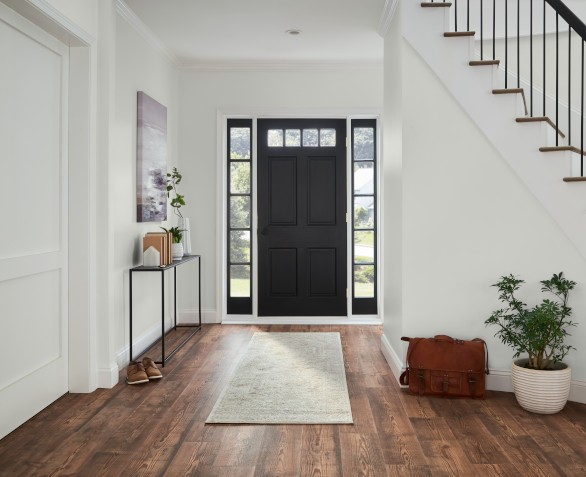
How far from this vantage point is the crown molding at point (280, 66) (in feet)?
19.3

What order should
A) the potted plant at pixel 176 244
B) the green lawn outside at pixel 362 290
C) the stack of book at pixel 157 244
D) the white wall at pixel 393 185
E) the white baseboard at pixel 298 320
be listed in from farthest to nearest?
the green lawn outside at pixel 362 290 < the white baseboard at pixel 298 320 < the potted plant at pixel 176 244 < the stack of book at pixel 157 244 < the white wall at pixel 393 185

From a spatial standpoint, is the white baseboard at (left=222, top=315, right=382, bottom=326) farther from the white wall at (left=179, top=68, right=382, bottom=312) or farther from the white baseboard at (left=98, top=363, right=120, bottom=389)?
the white baseboard at (left=98, top=363, right=120, bottom=389)

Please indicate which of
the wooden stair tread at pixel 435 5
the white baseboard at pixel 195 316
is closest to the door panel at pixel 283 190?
the white baseboard at pixel 195 316

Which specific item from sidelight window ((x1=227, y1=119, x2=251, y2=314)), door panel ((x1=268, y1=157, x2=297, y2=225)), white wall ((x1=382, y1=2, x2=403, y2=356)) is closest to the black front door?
door panel ((x1=268, y1=157, x2=297, y2=225))

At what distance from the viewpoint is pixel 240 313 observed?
6148 mm

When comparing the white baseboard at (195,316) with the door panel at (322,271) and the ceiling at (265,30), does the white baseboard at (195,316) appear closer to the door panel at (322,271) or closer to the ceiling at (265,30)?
the door panel at (322,271)

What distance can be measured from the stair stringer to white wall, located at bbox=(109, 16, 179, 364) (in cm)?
208

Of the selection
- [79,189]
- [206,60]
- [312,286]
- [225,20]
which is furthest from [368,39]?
[79,189]

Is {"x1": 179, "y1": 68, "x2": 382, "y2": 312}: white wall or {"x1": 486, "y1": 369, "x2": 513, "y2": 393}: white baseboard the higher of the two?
{"x1": 179, "y1": 68, "x2": 382, "y2": 312}: white wall

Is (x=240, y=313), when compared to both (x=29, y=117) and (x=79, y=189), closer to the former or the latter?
(x=79, y=189)

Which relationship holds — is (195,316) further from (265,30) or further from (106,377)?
(265,30)

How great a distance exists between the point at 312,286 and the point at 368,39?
8.24 feet

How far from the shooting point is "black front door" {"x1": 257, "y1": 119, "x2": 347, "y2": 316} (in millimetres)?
6027

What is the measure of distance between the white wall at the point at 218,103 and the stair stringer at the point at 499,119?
207cm
